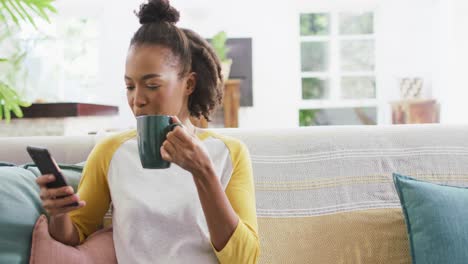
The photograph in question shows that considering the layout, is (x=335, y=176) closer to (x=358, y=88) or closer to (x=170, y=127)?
(x=170, y=127)

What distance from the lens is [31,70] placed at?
17.4 ft

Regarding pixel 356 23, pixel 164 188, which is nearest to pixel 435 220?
pixel 164 188

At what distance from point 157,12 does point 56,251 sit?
537 mm

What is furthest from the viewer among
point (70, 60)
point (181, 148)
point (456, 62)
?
point (70, 60)

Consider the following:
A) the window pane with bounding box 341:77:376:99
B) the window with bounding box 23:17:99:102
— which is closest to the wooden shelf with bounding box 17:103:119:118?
the window with bounding box 23:17:99:102

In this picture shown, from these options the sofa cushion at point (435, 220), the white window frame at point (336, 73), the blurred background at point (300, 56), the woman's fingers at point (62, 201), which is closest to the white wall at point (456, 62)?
the blurred background at point (300, 56)

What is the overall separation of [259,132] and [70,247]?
24.8 inches

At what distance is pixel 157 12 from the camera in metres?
1.21

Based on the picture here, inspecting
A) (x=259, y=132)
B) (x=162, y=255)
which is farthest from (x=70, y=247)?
(x=259, y=132)

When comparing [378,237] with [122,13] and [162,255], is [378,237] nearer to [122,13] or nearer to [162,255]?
[162,255]

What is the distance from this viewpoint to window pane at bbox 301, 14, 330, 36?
7.19 meters

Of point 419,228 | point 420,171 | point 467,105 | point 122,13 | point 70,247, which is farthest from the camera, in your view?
point 122,13

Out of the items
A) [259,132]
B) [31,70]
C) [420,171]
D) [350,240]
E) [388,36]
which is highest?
[388,36]

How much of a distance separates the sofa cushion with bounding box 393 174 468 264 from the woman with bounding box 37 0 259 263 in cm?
41
